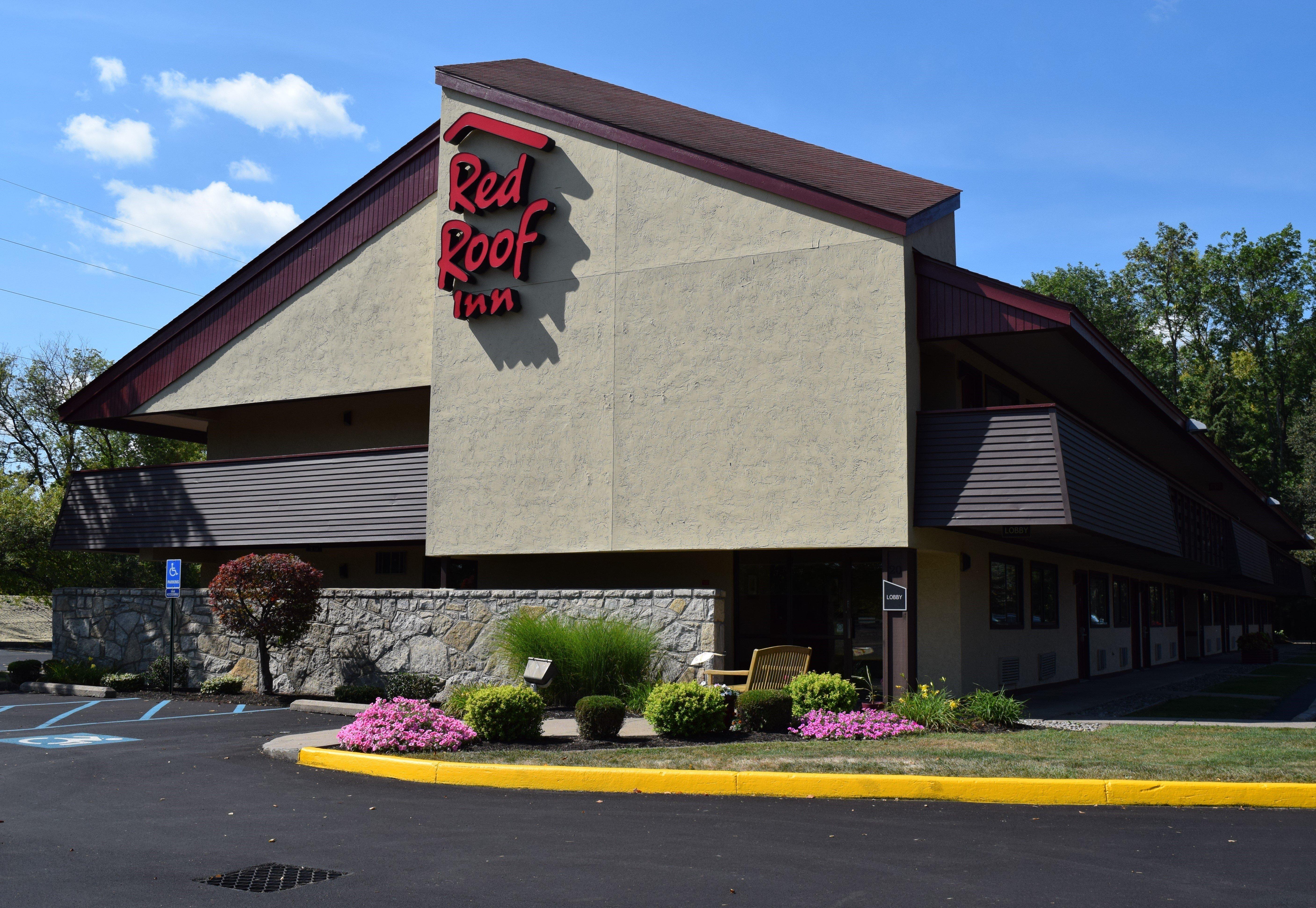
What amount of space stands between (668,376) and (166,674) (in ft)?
36.9

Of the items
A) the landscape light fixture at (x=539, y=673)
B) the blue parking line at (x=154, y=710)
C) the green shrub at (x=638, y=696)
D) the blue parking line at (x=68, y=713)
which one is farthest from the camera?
the blue parking line at (x=154, y=710)

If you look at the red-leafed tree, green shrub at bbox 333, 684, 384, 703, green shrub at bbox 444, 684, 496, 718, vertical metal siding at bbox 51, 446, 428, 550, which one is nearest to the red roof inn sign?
vertical metal siding at bbox 51, 446, 428, 550

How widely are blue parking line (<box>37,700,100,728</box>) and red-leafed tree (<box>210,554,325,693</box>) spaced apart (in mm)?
2407

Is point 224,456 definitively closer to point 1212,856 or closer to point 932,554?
point 932,554

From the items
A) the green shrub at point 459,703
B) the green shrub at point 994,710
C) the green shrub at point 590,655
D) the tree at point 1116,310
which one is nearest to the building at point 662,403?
the green shrub at point 590,655

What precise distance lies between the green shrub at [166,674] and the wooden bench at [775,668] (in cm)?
1114

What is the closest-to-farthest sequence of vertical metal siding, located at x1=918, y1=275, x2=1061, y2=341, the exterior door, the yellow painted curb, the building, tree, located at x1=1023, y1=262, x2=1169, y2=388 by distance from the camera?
the yellow painted curb
vertical metal siding, located at x1=918, y1=275, x2=1061, y2=341
the building
the exterior door
tree, located at x1=1023, y1=262, x2=1169, y2=388

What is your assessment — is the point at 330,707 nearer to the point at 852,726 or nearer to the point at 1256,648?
the point at 852,726

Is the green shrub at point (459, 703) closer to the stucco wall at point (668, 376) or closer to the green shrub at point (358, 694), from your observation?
the green shrub at point (358, 694)

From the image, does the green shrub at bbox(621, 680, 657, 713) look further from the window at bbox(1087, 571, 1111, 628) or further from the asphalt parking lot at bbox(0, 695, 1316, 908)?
the window at bbox(1087, 571, 1111, 628)

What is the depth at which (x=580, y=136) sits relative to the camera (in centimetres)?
1880

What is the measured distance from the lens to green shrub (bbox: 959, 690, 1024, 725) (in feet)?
45.2

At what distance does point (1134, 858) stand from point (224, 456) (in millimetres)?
22597

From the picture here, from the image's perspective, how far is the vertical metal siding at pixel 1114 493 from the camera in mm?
15484
